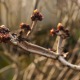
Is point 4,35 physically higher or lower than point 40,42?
lower

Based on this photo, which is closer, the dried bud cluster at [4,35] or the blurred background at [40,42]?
the dried bud cluster at [4,35]

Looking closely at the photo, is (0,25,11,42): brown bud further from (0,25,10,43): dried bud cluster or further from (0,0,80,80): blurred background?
(0,0,80,80): blurred background

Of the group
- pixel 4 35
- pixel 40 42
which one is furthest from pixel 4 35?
pixel 40 42

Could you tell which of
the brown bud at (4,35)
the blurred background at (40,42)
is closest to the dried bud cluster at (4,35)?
the brown bud at (4,35)

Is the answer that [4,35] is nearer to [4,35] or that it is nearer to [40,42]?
[4,35]

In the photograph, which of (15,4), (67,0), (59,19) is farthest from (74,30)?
(15,4)

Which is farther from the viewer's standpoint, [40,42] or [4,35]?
[40,42]

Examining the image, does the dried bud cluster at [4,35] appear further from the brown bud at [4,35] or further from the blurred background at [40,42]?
the blurred background at [40,42]

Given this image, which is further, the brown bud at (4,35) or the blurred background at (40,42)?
the blurred background at (40,42)
